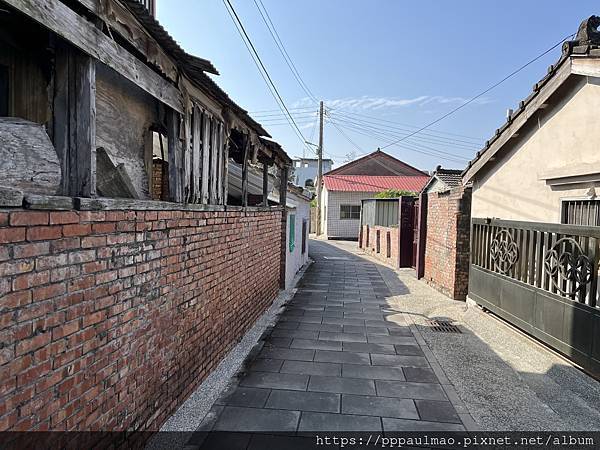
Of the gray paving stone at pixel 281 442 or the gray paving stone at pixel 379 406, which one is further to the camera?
the gray paving stone at pixel 379 406

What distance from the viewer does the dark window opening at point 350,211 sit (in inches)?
1049

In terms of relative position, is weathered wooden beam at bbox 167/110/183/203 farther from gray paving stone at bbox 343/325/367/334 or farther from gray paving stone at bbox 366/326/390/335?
gray paving stone at bbox 366/326/390/335

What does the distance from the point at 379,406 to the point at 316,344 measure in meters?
1.92

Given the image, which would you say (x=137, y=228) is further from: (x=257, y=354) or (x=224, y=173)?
(x=257, y=354)

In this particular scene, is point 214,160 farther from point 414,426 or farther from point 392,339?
point 392,339

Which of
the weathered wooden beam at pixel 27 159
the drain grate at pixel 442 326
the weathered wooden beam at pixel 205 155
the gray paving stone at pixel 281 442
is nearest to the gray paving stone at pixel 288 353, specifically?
the gray paving stone at pixel 281 442

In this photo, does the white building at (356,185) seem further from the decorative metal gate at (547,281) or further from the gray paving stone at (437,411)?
the gray paving stone at (437,411)

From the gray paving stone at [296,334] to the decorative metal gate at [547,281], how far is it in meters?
3.26

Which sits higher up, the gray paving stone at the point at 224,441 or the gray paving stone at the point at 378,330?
the gray paving stone at the point at 224,441

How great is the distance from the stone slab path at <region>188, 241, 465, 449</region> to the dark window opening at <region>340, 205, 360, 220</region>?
64.0 feet

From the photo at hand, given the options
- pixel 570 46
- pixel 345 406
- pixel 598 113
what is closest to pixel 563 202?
pixel 598 113

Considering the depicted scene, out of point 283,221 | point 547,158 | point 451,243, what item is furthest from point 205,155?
point 451,243

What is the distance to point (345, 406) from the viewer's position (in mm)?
3775

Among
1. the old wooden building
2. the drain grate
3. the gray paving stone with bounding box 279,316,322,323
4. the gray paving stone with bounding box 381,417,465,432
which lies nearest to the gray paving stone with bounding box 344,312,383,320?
the gray paving stone with bounding box 279,316,322,323
